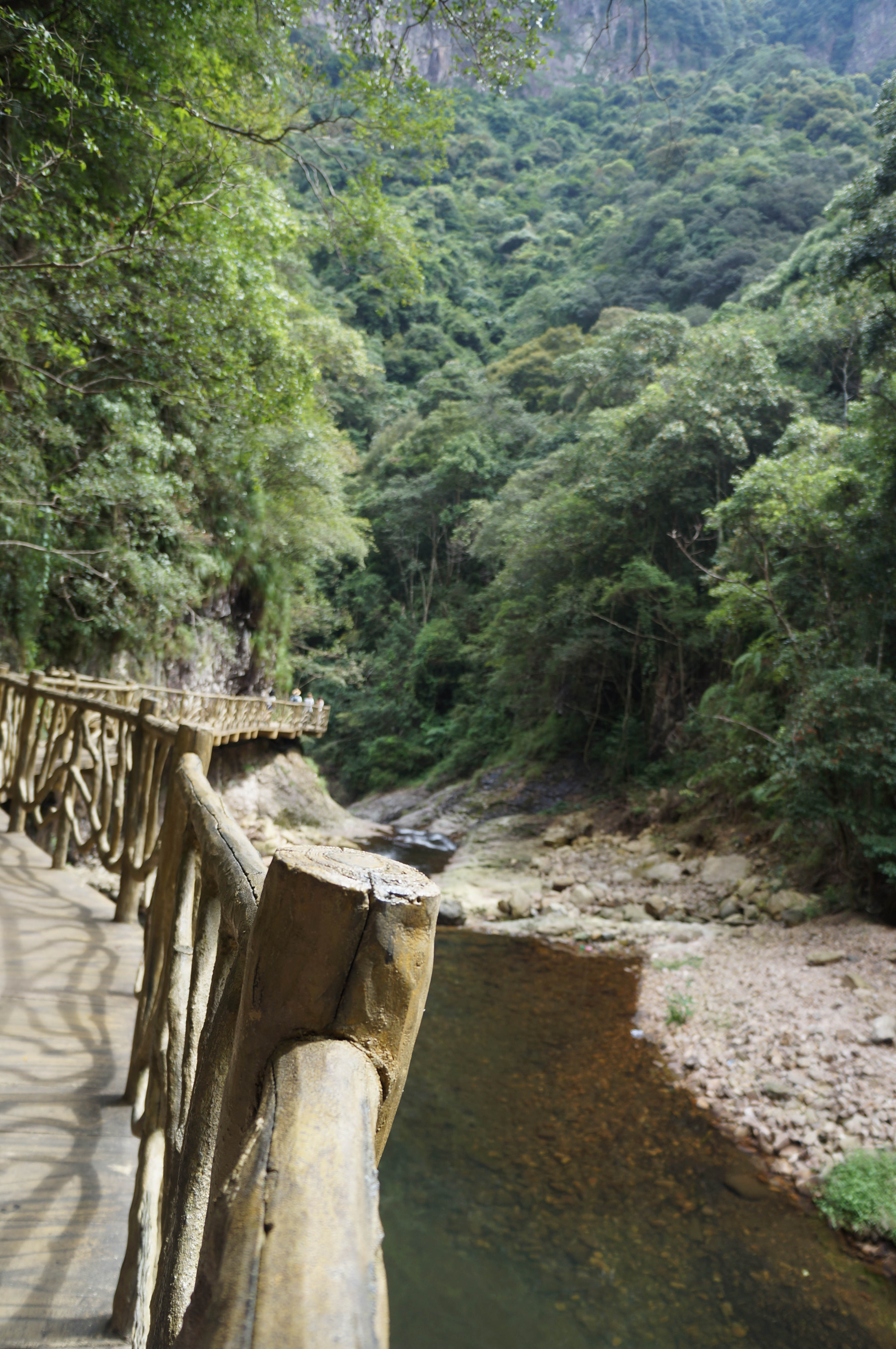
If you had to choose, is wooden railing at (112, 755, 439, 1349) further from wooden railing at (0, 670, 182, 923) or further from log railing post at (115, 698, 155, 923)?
log railing post at (115, 698, 155, 923)

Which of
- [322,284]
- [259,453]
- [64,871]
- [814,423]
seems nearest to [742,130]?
[322,284]

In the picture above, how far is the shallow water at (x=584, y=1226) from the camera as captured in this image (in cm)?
369

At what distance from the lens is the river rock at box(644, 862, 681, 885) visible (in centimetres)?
1141

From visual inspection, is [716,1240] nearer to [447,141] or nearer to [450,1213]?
[450,1213]

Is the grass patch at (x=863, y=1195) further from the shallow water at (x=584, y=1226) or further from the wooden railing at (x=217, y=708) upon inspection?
the wooden railing at (x=217, y=708)

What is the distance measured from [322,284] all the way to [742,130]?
22461mm

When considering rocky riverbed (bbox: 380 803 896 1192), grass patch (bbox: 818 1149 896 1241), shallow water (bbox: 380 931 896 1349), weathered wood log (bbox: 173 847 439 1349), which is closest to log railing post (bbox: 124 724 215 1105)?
weathered wood log (bbox: 173 847 439 1349)

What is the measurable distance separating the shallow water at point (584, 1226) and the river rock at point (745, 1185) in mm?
51

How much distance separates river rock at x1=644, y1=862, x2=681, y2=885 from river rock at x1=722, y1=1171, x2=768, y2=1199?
653cm

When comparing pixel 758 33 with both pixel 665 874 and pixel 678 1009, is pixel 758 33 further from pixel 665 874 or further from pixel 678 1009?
pixel 678 1009

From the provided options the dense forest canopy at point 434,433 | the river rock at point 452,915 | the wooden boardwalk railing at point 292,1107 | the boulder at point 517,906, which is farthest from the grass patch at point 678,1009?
the wooden boardwalk railing at point 292,1107

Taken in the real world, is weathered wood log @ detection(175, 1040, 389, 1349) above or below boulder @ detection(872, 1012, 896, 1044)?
above

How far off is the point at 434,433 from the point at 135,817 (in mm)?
26801

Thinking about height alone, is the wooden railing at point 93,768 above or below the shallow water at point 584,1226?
above
